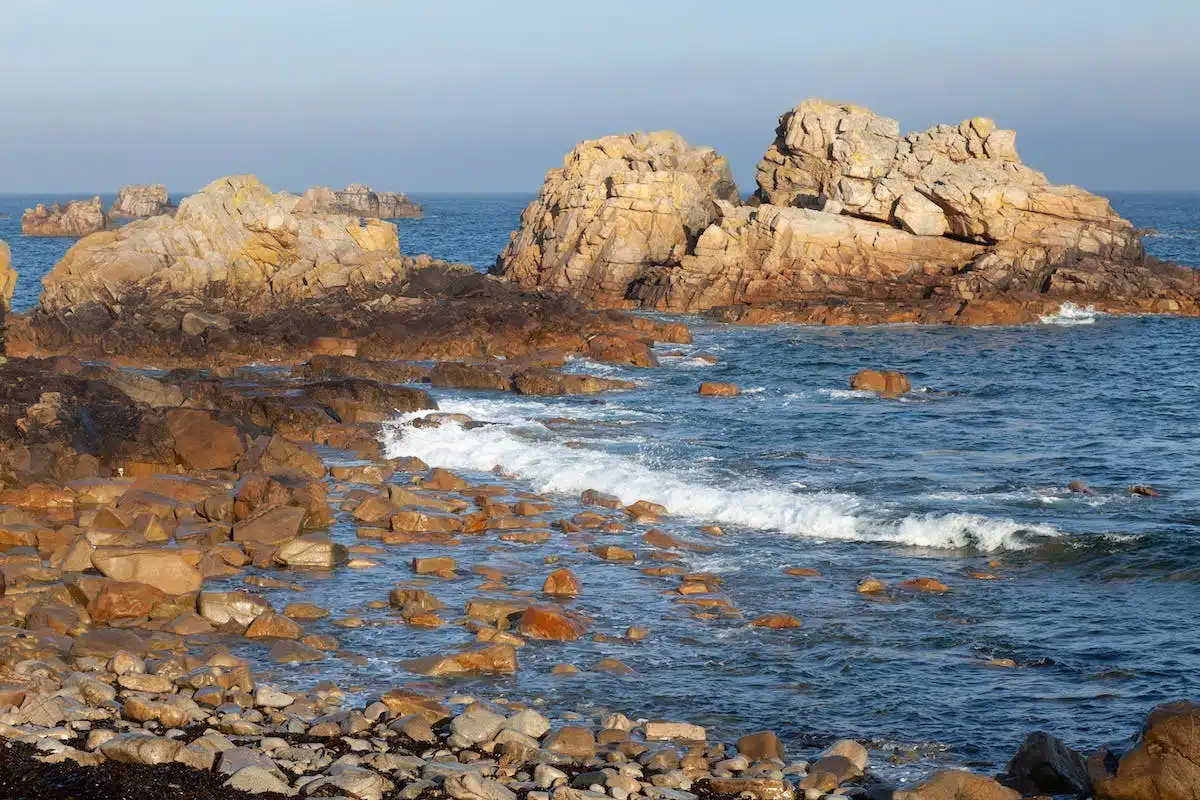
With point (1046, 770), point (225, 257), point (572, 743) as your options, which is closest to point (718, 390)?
point (225, 257)

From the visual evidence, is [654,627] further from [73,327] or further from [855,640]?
[73,327]

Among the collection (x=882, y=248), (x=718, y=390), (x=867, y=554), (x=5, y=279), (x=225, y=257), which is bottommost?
(x=867, y=554)

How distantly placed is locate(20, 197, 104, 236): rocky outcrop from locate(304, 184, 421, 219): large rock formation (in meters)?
35.7

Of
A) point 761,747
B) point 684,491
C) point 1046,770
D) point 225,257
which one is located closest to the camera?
point 1046,770

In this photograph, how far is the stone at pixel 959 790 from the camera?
1166 centimetres

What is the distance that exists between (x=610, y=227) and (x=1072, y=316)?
2191 cm

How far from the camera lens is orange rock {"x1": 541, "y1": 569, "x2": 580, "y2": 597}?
19.0 m

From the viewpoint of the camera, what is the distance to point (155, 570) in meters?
18.2

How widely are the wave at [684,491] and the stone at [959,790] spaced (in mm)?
10637

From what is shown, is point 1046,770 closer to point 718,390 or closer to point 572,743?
point 572,743

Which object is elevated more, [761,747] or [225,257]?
[225,257]

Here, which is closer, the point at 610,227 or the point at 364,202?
the point at 610,227

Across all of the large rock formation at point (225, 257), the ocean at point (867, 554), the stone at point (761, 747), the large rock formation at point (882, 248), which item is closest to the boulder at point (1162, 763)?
the ocean at point (867, 554)

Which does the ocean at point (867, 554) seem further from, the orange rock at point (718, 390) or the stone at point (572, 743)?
the stone at point (572, 743)
